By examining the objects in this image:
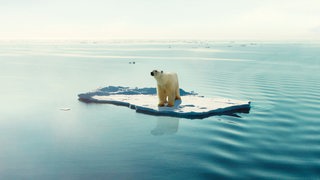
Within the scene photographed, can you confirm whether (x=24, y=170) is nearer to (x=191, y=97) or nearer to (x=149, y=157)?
(x=149, y=157)

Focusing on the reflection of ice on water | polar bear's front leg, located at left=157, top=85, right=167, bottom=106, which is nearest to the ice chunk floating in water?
polar bear's front leg, located at left=157, top=85, right=167, bottom=106

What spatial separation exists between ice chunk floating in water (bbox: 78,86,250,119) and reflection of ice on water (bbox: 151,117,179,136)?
0.54 metres

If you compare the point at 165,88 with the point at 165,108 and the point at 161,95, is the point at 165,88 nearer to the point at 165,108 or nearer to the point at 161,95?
the point at 161,95

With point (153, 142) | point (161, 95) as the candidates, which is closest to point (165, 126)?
point (153, 142)

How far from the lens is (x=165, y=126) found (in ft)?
47.0

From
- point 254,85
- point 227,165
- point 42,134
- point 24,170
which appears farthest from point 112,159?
point 254,85

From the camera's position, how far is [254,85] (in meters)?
27.0

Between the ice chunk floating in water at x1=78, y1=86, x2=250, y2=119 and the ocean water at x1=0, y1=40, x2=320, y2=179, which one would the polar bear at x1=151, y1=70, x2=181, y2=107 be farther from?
the ocean water at x1=0, y1=40, x2=320, y2=179

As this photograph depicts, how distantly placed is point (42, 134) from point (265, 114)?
32.5 feet

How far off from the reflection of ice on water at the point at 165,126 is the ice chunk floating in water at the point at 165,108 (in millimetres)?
535

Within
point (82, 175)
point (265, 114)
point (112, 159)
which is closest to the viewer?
point (82, 175)

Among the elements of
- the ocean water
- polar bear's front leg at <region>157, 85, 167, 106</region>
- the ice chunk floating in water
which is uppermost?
polar bear's front leg at <region>157, 85, 167, 106</region>

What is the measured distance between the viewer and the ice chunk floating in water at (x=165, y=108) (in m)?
15.8

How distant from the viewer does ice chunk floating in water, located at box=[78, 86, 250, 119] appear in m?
15.8
